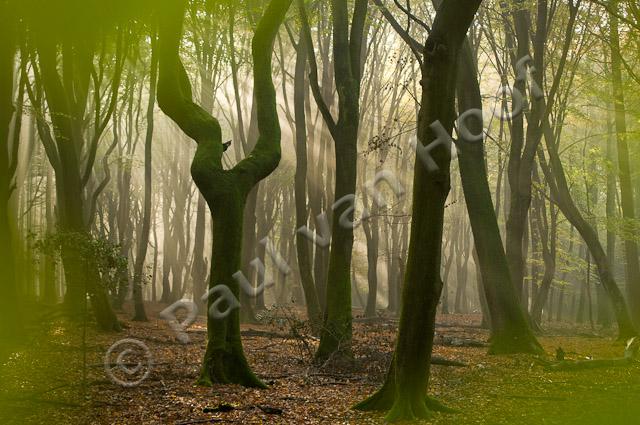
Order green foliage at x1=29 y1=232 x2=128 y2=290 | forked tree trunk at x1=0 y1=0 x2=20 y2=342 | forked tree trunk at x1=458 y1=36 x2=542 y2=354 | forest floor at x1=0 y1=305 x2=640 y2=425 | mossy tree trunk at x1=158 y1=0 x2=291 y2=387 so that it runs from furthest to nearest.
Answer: forked tree trunk at x1=458 y1=36 x2=542 y2=354, forked tree trunk at x1=0 y1=0 x2=20 y2=342, mossy tree trunk at x1=158 y1=0 x2=291 y2=387, green foliage at x1=29 y1=232 x2=128 y2=290, forest floor at x1=0 y1=305 x2=640 y2=425

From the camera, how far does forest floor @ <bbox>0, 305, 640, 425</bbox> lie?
772 centimetres

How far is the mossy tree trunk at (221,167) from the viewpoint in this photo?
962 cm

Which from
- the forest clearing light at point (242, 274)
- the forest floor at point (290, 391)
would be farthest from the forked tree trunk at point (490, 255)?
the forest floor at point (290, 391)

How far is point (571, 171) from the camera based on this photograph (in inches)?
1174

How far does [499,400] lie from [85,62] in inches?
524

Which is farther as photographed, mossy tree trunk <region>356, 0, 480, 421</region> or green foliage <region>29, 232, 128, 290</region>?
green foliage <region>29, 232, 128, 290</region>

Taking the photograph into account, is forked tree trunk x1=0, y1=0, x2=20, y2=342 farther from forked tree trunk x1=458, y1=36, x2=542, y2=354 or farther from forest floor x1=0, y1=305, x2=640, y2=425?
forked tree trunk x1=458, y1=36, x2=542, y2=354

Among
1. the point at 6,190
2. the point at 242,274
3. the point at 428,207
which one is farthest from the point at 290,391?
the point at 6,190

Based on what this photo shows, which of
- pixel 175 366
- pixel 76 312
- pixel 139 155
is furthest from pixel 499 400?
pixel 139 155

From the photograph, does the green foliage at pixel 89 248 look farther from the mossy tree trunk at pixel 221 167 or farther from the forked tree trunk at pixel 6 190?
the forked tree trunk at pixel 6 190

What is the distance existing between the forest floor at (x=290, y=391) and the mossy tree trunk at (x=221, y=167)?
54 centimetres

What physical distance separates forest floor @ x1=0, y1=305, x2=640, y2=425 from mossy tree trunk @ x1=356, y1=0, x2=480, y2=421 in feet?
2.06

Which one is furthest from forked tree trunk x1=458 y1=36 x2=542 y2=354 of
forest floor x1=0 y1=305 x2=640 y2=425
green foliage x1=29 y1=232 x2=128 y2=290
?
green foliage x1=29 y1=232 x2=128 y2=290

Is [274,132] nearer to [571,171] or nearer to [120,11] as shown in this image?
[120,11]
